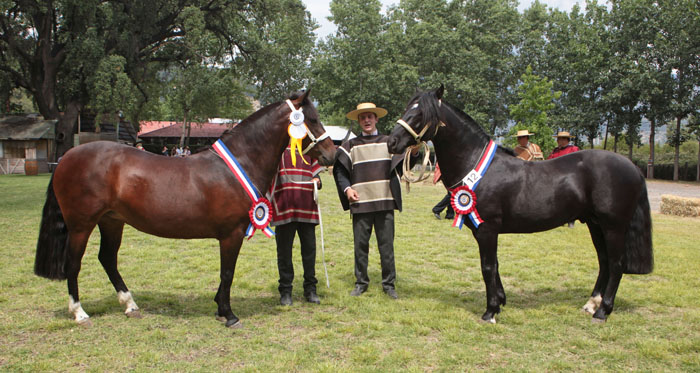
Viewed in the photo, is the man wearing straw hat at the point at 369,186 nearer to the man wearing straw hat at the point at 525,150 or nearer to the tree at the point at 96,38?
the man wearing straw hat at the point at 525,150

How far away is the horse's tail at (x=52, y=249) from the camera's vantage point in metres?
4.69

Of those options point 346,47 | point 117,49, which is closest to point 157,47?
point 117,49

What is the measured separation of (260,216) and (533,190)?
111 inches

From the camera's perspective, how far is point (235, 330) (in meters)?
4.43

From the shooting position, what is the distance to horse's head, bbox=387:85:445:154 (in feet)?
15.3

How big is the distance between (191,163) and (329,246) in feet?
14.4

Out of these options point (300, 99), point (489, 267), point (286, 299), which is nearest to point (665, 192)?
point (489, 267)

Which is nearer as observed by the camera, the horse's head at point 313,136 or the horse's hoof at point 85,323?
the horse's hoof at point 85,323

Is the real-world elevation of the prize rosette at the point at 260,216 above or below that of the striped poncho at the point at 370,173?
below

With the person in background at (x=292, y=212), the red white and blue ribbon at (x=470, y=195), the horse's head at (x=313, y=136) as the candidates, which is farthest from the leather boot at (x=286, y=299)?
the red white and blue ribbon at (x=470, y=195)

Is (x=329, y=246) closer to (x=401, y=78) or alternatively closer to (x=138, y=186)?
(x=138, y=186)

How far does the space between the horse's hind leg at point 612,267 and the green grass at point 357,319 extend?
0.16 metres

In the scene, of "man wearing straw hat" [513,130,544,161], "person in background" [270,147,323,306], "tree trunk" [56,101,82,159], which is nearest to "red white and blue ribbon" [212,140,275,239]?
"person in background" [270,147,323,306]

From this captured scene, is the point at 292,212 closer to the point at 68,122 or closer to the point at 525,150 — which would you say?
the point at 525,150
